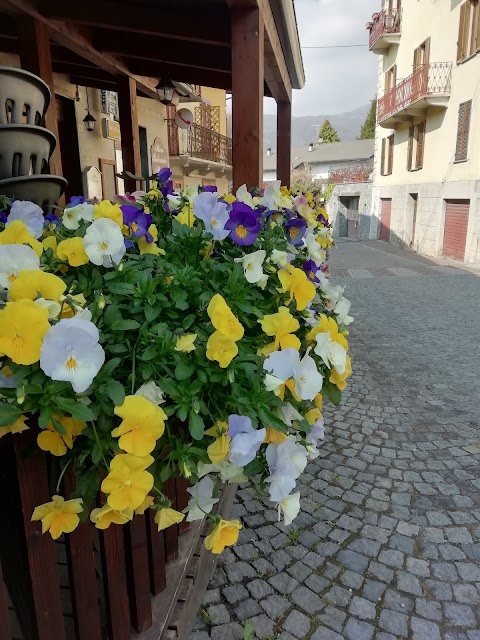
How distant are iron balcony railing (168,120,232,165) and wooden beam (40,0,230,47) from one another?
10256 millimetres

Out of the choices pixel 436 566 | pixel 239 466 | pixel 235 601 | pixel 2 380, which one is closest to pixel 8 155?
pixel 2 380

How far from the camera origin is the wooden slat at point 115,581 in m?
1.57

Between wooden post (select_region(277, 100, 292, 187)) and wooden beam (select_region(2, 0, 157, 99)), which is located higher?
wooden beam (select_region(2, 0, 157, 99))

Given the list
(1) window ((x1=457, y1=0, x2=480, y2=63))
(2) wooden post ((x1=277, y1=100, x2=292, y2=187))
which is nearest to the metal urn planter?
(2) wooden post ((x1=277, y1=100, x2=292, y2=187))

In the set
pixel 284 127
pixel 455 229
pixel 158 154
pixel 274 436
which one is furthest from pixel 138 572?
pixel 455 229

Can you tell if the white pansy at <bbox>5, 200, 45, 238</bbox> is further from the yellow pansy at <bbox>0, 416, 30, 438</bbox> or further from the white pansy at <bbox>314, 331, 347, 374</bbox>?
the white pansy at <bbox>314, 331, 347, 374</bbox>

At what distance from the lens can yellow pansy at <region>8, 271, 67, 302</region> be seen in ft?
3.62

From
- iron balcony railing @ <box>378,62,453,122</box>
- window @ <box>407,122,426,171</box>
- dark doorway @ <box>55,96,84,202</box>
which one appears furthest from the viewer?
window @ <box>407,122,426,171</box>

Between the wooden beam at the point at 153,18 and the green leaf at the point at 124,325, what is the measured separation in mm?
3753

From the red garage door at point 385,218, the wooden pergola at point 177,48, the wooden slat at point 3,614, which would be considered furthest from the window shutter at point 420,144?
the wooden slat at point 3,614

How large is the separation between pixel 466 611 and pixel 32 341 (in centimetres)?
221

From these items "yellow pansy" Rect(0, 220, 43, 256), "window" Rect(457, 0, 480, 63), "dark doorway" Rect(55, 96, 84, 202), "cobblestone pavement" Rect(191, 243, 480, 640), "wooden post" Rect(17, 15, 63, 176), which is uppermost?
"window" Rect(457, 0, 480, 63)

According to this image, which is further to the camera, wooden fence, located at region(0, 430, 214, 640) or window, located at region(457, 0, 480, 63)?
window, located at region(457, 0, 480, 63)

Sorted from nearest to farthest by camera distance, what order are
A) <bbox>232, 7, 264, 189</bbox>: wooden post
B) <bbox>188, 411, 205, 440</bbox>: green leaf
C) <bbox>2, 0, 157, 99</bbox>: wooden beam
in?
<bbox>188, 411, 205, 440</bbox>: green leaf < <bbox>232, 7, 264, 189</bbox>: wooden post < <bbox>2, 0, 157, 99</bbox>: wooden beam
